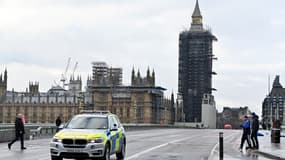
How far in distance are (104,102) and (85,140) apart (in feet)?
506

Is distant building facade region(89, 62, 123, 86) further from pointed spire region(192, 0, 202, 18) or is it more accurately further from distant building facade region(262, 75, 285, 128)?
distant building facade region(262, 75, 285, 128)

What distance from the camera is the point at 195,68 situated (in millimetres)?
162500

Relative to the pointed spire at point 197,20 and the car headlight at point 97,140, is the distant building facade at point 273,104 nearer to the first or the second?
the pointed spire at point 197,20

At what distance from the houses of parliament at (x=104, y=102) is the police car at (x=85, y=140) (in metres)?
142

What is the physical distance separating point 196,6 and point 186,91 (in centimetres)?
4129

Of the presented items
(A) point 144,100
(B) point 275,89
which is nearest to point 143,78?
(A) point 144,100

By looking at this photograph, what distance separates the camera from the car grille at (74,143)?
632 inches

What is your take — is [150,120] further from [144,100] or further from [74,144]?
[74,144]

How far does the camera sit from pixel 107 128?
57.5 ft

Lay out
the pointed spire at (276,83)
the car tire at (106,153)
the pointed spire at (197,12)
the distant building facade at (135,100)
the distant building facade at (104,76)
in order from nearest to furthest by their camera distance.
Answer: the car tire at (106,153) → the distant building facade at (135,100) → the pointed spire at (276,83) → the distant building facade at (104,76) → the pointed spire at (197,12)

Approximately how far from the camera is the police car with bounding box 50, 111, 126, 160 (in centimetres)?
1605

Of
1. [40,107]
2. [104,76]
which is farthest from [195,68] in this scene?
[40,107]

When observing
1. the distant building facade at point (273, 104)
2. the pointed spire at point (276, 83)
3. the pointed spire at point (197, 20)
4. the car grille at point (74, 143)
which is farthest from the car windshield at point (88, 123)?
the pointed spire at point (276, 83)

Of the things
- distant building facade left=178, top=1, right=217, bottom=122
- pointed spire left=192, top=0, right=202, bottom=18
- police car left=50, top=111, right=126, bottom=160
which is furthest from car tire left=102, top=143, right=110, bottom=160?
pointed spire left=192, top=0, right=202, bottom=18
